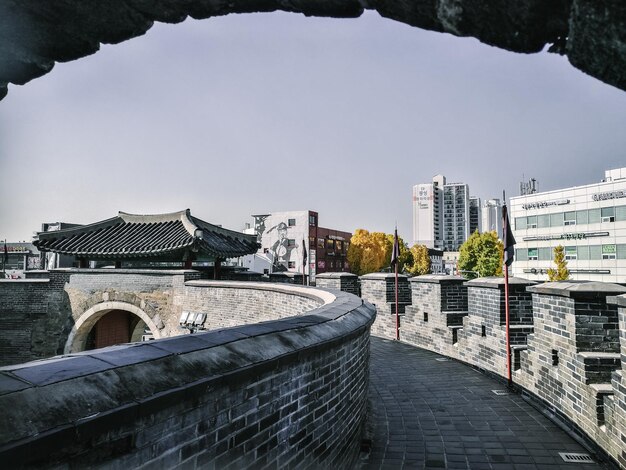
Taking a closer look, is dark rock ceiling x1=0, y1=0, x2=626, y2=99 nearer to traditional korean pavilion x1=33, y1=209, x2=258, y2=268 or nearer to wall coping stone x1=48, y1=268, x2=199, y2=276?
wall coping stone x1=48, y1=268, x2=199, y2=276

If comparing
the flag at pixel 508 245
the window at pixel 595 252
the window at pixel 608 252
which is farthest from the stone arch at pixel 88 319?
the window at pixel 595 252

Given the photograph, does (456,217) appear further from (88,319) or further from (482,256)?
(88,319)

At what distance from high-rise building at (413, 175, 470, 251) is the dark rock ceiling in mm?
151026

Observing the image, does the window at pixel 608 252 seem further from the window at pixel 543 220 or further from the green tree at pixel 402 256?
the green tree at pixel 402 256

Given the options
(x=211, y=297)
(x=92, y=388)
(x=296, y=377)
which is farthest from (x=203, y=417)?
(x=211, y=297)

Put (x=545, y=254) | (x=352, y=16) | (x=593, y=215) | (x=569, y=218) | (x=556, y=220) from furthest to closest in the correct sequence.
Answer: (x=545, y=254)
(x=556, y=220)
(x=569, y=218)
(x=593, y=215)
(x=352, y=16)

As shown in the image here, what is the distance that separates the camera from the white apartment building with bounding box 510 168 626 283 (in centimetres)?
3969

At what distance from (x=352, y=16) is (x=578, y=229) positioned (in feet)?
164

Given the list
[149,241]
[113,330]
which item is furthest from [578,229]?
[113,330]

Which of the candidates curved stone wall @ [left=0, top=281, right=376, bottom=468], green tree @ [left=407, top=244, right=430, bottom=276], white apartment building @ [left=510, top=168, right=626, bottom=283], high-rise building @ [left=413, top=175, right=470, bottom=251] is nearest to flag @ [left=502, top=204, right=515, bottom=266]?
curved stone wall @ [left=0, top=281, right=376, bottom=468]

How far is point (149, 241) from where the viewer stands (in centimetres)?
1708

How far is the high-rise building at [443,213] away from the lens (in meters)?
148

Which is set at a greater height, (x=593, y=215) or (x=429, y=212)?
(x=429, y=212)

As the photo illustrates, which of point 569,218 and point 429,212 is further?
point 429,212
